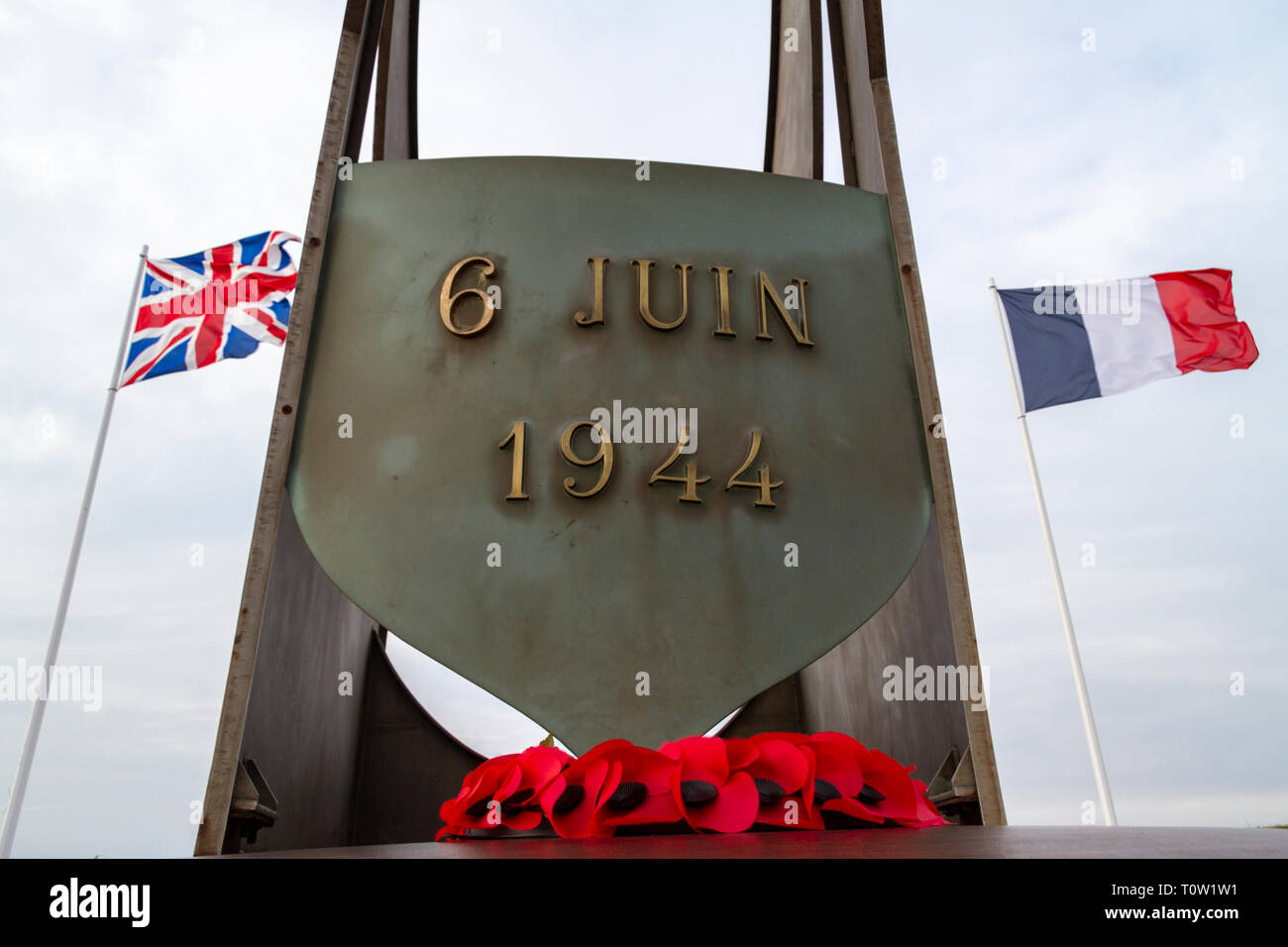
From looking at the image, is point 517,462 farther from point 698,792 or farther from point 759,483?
point 698,792

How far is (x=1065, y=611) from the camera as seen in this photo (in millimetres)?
5738

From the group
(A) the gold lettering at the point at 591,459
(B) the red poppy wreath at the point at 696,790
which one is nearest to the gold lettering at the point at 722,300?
(A) the gold lettering at the point at 591,459

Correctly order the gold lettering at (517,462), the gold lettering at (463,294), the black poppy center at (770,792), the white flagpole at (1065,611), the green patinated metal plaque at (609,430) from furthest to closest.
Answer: the white flagpole at (1065,611), the gold lettering at (463,294), the gold lettering at (517,462), the green patinated metal plaque at (609,430), the black poppy center at (770,792)

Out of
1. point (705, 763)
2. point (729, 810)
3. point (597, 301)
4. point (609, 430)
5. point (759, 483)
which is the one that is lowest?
point (729, 810)

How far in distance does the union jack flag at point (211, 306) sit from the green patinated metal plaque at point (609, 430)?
8.22 feet

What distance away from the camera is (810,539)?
323 centimetres

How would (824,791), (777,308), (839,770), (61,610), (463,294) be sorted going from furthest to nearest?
(61,610)
(777,308)
(463,294)
(839,770)
(824,791)

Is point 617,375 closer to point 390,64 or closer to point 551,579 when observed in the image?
point 551,579

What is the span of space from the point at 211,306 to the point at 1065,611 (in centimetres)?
611

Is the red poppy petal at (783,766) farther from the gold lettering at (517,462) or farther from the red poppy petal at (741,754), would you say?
the gold lettering at (517,462)

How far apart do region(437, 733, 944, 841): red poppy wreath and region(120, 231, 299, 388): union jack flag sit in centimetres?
444

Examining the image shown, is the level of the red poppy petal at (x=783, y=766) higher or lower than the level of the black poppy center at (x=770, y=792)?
higher

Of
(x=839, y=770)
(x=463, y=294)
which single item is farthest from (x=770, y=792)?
(x=463, y=294)

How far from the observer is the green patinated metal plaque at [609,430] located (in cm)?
301
